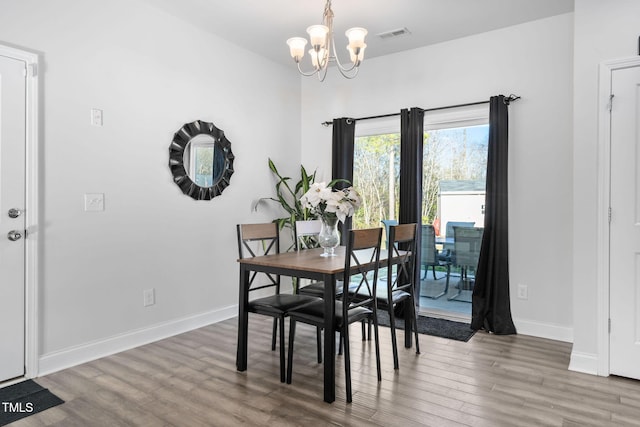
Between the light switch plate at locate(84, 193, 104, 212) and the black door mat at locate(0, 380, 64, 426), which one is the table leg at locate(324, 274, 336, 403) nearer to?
the black door mat at locate(0, 380, 64, 426)

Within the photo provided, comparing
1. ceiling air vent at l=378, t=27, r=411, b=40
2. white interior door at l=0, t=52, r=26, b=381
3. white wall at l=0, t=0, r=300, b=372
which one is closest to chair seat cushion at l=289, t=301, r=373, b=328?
white wall at l=0, t=0, r=300, b=372

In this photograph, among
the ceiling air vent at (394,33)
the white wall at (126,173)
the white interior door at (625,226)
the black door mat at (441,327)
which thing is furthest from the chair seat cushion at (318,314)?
the ceiling air vent at (394,33)

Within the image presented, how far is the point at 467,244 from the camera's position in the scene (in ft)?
13.3

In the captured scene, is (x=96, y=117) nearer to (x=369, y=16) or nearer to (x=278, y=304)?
(x=278, y=304)

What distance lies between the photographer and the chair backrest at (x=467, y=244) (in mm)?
3982

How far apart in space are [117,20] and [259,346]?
111 inches

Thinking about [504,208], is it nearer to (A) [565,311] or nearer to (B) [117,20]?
(A) [565,311]

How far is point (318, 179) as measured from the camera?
16.5 ft

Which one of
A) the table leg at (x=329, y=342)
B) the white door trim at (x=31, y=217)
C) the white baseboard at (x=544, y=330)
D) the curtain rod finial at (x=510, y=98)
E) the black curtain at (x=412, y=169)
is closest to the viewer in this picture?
the table leg at (x=329, y=342)

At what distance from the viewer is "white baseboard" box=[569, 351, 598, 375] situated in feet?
9.15

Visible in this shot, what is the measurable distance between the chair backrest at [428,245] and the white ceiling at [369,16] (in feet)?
6.24

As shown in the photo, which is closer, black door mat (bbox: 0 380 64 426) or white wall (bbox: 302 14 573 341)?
black door mat (bbox: 0 380 64 426)

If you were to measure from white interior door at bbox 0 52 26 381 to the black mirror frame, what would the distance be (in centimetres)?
115

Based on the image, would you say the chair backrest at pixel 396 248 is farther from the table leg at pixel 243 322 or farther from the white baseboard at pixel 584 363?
the white baseboard at pixel 584 363
